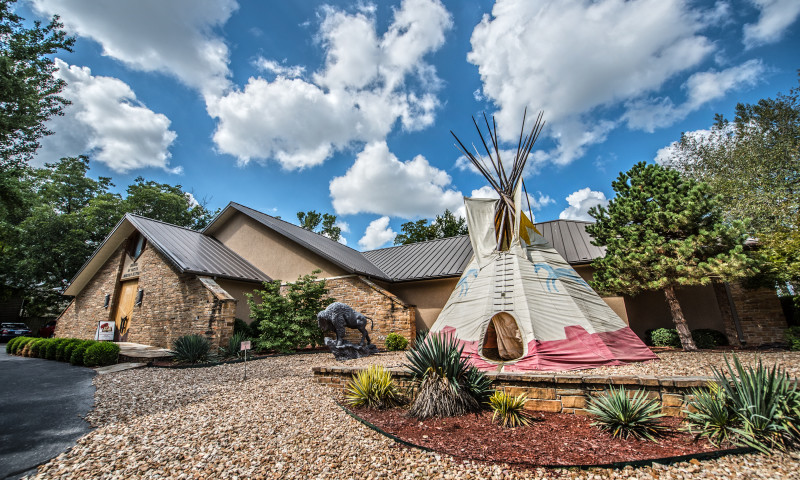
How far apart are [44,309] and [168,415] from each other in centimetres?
2853

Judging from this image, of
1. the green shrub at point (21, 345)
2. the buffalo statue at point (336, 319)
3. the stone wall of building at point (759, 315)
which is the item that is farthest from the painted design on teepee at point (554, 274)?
the green shrub at point (21, 345)

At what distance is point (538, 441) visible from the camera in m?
3.38

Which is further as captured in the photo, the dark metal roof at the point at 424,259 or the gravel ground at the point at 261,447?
the dark metal roof at the point at 424,259

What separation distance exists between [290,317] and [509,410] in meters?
8.10

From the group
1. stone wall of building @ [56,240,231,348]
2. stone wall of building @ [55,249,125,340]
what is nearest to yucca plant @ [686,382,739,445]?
stone wall of building @ [56,240,231,348]

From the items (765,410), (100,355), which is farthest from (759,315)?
(100,355)

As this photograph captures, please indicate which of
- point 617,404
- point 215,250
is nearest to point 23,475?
point 617,404

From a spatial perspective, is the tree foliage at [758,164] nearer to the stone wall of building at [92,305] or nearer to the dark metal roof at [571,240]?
the dark metal roof at [571,240]

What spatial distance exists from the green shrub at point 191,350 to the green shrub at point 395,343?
525cm

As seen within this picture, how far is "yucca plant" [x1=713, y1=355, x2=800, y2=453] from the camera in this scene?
2891 mm

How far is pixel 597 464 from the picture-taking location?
9.19ft

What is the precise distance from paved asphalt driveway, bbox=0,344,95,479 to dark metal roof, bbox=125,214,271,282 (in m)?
4.10

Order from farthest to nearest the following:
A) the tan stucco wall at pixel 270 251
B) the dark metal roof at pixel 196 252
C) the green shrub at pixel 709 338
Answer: the tan stucco wall at pixel 270 251, the dark metal roof at pixel 196 252, the green shrub at pixel 709 338

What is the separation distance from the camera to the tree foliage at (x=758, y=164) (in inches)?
578
